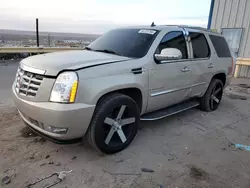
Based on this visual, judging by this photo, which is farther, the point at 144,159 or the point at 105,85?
the point at 144,159

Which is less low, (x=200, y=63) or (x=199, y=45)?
(x=199, y=45)

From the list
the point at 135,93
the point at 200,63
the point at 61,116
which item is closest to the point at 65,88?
the point at 61,116

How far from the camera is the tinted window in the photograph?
164 inches

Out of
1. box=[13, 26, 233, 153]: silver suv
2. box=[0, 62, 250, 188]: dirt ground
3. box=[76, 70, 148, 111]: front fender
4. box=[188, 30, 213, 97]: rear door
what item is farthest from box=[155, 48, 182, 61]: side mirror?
box=[0, 62, 250, 188]: dirt ground

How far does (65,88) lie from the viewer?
2.42 metres

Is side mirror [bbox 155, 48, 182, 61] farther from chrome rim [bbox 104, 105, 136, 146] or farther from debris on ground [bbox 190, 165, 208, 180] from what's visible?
debris on ground [bbox 190, 165, 208, 180]

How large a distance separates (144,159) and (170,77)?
56.2 inches

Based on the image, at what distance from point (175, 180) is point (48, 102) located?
1.75 meters

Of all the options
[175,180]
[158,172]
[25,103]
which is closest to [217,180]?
[175,180]

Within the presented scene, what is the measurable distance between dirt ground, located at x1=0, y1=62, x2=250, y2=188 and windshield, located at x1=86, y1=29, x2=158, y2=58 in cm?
142

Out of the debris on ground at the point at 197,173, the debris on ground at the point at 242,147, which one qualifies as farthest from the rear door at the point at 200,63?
the debris on ground at the point at 197,173

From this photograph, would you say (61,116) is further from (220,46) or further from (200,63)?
(220,46)

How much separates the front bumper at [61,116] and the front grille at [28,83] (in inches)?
4.6

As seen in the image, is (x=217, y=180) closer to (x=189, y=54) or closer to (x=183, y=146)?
(x=183, y=146)
